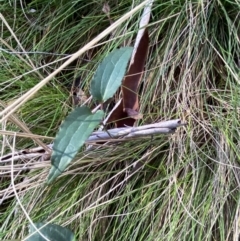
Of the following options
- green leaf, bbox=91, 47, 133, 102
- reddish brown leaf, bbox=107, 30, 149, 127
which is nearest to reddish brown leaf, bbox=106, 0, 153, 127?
Answer: reddish brown leaf, bbox=107, 30, 149, 127

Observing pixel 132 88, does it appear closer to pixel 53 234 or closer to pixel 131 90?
pixel 131 90

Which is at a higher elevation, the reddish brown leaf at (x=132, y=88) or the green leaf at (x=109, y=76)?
the green leaf at (x=109, y=76)

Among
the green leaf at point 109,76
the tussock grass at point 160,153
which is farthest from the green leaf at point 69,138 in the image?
the tussock grass at point 160,153

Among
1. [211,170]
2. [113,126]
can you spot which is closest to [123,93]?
[113,126]

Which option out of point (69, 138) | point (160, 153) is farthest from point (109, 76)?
point (160, 153)

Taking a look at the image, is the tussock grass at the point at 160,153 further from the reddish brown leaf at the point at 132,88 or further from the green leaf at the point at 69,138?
the green leaf at the point at 69,138

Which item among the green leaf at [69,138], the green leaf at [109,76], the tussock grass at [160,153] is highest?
the green leaf at [109,76]
